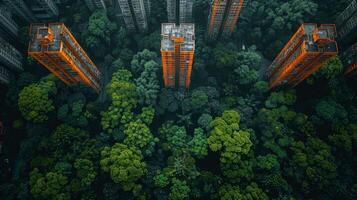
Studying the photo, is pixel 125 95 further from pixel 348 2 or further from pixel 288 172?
pixel 348 2

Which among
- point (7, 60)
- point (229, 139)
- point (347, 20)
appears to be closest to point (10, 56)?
point (7, 60)

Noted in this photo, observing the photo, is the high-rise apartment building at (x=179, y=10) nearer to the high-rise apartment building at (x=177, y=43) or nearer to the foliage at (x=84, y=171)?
the high-rise apartment building at (x=177, y=43)

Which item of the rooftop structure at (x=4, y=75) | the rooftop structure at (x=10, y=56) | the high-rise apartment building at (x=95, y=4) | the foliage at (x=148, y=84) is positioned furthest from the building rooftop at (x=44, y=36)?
the high-rise apartment building at (x=95, y=4)

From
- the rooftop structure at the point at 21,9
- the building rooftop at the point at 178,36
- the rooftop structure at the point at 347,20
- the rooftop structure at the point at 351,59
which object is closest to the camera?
the building rooftop at the point at 178,36

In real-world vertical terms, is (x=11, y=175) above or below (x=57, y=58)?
below

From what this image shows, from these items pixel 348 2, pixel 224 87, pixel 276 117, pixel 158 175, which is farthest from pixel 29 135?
pixel 348 2

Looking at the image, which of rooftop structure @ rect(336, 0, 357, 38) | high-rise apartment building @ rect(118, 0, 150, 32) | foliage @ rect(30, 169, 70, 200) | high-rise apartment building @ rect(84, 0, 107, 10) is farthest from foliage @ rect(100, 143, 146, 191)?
rooftop structure @ rect(336, 0, 357, 38)
